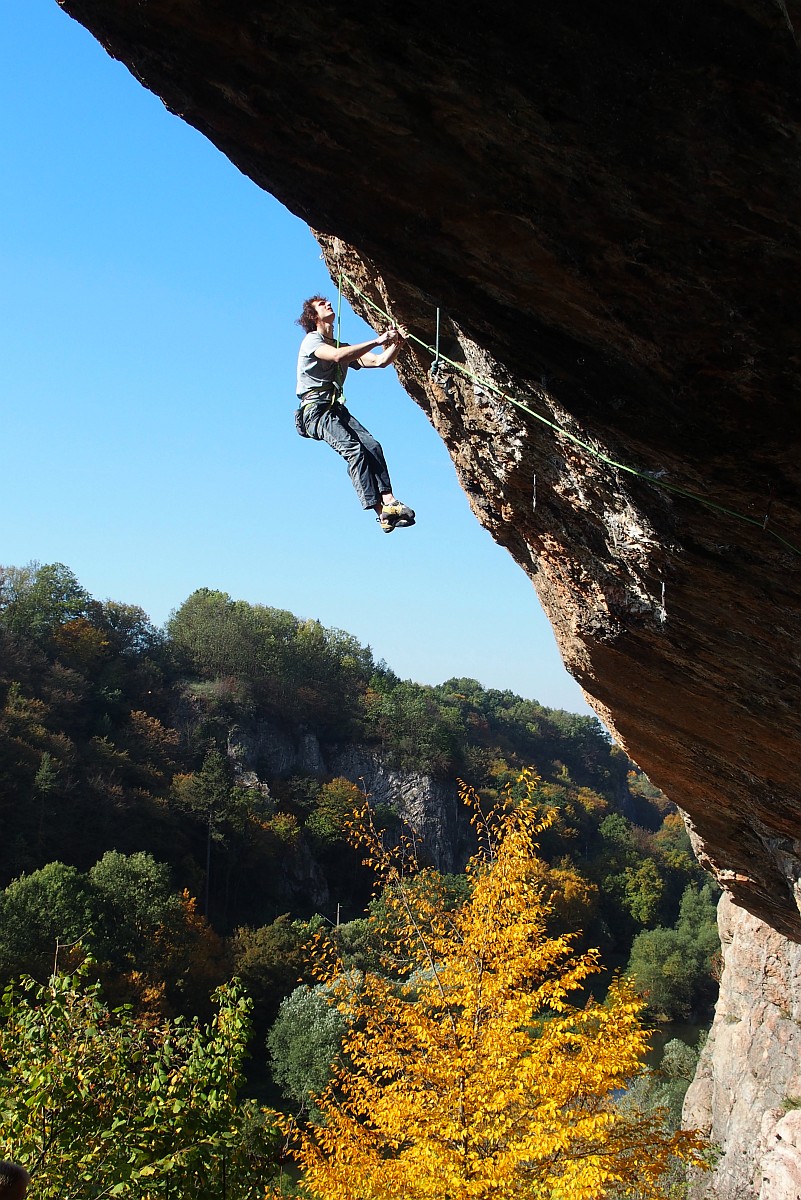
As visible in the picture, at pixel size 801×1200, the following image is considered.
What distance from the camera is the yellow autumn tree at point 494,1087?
28.4 ft

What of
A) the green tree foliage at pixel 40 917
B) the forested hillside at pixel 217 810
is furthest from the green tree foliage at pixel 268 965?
the green tree foliage at pixel 40 917

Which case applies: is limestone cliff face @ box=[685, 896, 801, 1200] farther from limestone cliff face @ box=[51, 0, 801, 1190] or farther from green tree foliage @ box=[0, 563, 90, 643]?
green tree foliage @ box=[0, 563, 90, 643]

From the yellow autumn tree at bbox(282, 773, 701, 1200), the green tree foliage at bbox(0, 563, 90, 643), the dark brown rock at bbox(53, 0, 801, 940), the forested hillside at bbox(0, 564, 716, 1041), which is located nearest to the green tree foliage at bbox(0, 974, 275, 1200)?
the yellow autumn tree at bbox(282, 773, 701, 1200)

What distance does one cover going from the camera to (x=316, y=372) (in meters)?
5.10

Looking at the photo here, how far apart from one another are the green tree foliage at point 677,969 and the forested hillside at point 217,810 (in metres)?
0.12

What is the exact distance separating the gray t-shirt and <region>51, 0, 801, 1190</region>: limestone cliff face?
0.43m

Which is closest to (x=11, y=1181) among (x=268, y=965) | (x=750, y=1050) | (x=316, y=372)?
(x=316, y=372)

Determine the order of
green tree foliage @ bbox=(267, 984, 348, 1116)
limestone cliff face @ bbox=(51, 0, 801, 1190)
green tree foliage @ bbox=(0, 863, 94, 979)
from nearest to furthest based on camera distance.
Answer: limestone cliff face @ bbox=(51, 0, 801, 1190)
green tree foliage @ bbox=(267, 984, 348, 1116)
green tree foliage @ bbox=(0, 863, 94, 979)

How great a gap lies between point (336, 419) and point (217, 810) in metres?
41.7

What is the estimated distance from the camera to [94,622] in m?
53.2

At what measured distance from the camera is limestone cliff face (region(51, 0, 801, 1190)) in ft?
8.83

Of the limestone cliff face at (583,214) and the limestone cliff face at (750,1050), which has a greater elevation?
the limestone cliff face at (583,214)

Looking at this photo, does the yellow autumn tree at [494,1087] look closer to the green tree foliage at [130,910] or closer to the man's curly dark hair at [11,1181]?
the man's curly dark hair at [11,1181]

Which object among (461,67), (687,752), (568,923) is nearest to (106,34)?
(461,67)
